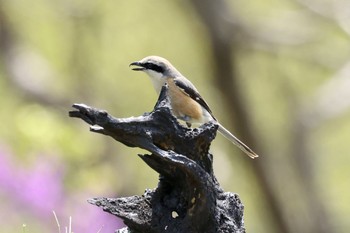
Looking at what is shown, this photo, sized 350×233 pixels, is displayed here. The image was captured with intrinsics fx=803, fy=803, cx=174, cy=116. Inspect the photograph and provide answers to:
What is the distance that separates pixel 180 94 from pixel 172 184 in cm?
140

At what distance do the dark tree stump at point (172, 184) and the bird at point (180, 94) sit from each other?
1.25 meters

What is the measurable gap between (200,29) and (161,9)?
7.70ft

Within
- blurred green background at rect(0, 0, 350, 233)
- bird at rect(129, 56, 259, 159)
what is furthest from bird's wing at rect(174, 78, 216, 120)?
blurred green background at rect(0, 0, 350, 233)

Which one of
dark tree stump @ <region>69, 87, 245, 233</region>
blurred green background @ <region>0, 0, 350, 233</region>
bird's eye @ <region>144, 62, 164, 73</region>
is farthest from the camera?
blurred green background @ <region>0, 0, 350, 233</region>

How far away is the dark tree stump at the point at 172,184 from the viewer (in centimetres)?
147

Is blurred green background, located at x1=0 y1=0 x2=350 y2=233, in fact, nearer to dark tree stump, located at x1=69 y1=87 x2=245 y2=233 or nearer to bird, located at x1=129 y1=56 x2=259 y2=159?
bird, located at x1=129 y1=56 x2=259 y2=159

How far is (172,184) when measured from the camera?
1.58 meters

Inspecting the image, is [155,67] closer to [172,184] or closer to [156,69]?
[156,69]

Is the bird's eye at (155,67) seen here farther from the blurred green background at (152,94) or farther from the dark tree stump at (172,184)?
the dark tree stump at (172,184)

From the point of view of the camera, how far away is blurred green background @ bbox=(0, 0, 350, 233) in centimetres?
470

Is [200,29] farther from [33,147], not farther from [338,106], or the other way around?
[33,147]

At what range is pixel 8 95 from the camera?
682cm

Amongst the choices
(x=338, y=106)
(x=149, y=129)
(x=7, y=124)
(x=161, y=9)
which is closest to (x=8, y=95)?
(x=7, y=124)

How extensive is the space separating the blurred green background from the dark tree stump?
240cm
